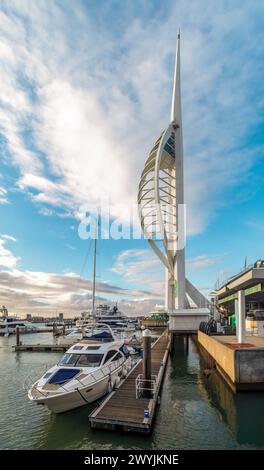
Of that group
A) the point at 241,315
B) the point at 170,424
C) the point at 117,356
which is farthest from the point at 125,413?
the point at 241,315

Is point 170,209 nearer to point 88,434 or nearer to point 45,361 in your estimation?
point 45,361

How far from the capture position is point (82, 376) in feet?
44.6

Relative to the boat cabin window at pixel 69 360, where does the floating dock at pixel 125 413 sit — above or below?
below

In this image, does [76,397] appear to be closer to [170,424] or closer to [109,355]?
[109,355]

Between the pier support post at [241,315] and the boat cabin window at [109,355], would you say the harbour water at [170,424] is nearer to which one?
the boat cabin window at [109,355]

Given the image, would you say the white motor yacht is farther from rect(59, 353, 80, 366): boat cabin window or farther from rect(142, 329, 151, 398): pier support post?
rect(142, 329, 151, 398): pier support post

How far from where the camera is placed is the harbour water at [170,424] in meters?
10.5

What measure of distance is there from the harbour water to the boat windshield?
1.96m

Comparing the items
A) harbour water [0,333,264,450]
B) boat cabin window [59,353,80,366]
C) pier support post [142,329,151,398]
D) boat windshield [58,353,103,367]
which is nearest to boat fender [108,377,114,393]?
boat windshield [58,353,103,367]

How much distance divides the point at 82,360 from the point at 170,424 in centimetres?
520

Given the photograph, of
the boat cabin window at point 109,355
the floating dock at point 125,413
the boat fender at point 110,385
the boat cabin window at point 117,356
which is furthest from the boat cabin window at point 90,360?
the floating dock at point 125,413

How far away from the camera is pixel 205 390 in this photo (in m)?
17.4
